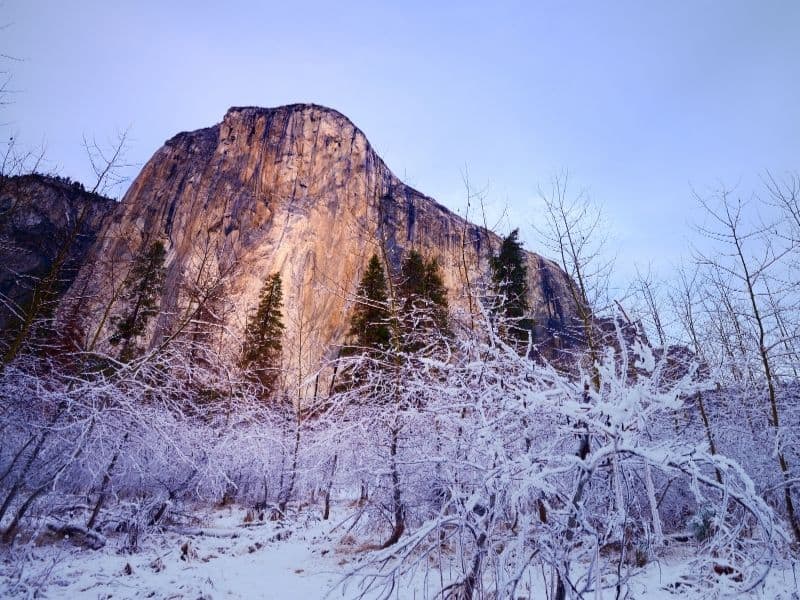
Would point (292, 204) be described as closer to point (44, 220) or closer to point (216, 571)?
point (44, 220)

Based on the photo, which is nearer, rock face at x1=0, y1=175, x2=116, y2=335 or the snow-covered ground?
the snow-covered ground

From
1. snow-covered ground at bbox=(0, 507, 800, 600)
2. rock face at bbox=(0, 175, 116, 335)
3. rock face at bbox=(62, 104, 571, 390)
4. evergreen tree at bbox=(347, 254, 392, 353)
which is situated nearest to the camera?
snow-covered ground at bbox=(0, 507, 800, 600)

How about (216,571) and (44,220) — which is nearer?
(216,571)

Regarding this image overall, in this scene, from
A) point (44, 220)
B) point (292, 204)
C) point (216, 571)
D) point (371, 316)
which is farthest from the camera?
point (292, 204)

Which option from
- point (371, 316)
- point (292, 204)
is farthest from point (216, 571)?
point (292, 204)

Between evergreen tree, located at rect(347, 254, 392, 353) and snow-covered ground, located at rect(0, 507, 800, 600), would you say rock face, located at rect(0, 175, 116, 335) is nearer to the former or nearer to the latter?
snow-covered ground, located at rect(0, 507, 800, 600)

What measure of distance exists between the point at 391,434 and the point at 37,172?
25.9ft

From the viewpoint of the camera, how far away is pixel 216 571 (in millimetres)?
6309

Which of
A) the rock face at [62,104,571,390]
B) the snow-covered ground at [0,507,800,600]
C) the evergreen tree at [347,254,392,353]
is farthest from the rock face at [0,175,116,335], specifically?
the rock face at [62,104,571,390]

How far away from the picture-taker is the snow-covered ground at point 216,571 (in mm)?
4961

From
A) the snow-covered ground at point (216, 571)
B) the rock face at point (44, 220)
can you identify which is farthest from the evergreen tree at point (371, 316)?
the rock face at point (44, 220)

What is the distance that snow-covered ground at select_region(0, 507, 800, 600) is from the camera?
4961 millimetres

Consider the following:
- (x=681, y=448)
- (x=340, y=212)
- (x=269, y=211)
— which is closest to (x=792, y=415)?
(x=681, y=448)

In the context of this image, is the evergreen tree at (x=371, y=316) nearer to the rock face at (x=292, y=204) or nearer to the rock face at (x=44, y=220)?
the rock face at (x=44, y=220)
